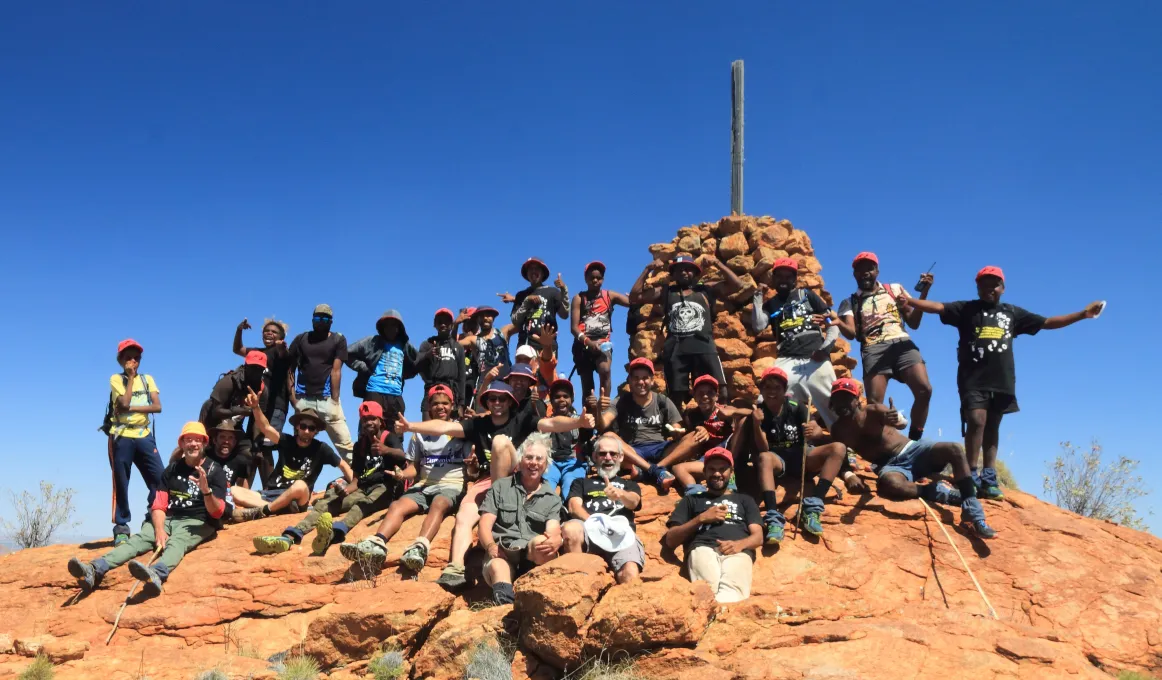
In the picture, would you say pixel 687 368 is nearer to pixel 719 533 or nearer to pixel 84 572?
pixel 719 533

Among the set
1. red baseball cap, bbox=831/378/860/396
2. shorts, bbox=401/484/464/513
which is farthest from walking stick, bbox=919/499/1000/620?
shorts, bbox=401/484/464/513

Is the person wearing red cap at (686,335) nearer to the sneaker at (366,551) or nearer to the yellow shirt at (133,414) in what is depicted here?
the sneaker at (366,551)

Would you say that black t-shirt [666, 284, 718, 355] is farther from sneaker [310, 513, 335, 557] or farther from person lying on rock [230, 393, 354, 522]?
sneaker [310, 513, 335, 557]

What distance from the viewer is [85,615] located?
7.93 metres

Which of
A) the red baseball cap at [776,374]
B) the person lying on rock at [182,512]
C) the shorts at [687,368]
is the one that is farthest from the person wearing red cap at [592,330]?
the person lying on rock at [182,512]

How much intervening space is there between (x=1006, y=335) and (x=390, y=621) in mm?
7046

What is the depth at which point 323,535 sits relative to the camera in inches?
319

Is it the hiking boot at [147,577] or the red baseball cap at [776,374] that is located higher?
the red baseball cap at [776,374]

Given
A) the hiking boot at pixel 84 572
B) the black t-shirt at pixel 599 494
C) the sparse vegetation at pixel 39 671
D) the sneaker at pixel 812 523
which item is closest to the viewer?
the sparse vegetation at pixel 39 671

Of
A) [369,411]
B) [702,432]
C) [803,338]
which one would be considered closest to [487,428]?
[369,411]

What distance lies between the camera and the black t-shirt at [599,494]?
291 inches

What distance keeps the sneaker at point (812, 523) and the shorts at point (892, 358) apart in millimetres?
2053

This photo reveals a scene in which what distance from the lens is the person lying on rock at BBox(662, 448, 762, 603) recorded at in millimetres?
6926

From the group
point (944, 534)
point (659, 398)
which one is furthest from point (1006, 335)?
point (659, 398)
